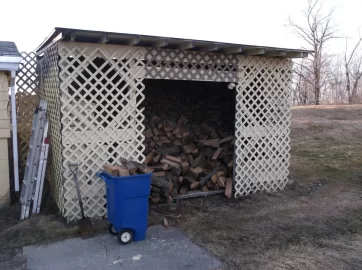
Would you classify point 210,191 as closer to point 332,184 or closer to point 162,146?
point 162,146

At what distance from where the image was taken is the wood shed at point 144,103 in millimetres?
4605

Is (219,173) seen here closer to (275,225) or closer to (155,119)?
(155,119)

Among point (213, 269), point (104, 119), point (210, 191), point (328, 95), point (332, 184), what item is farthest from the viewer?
point (328, 95)

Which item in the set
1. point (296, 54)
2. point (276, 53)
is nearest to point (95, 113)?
point (276, 53)

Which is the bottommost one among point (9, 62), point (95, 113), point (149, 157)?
point (149, 157)

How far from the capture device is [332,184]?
7.03 meters

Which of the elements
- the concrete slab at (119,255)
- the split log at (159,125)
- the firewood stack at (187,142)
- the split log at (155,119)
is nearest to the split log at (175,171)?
the firewood stack at (187,142)

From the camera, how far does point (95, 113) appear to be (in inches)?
195

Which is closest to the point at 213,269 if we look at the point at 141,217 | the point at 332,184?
the point at 141,217

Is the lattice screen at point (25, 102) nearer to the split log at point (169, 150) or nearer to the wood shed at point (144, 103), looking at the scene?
the wood shed at point (144, 103)

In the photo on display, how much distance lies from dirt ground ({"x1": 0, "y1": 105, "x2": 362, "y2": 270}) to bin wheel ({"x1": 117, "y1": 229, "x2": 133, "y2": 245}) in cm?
59

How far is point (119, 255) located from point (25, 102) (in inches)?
134

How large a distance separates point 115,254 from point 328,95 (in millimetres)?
28601

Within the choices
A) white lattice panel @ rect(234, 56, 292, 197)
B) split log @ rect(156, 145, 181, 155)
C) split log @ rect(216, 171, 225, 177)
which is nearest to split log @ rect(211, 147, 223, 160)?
split log @ rect(216, 171, 225, 177)
